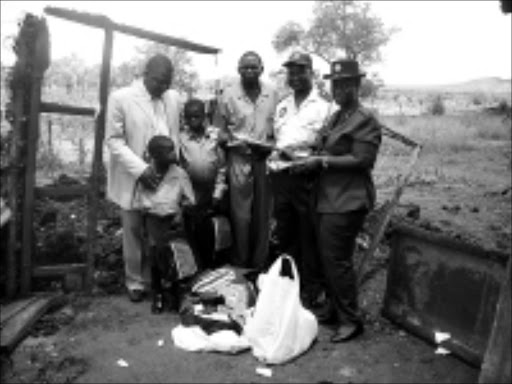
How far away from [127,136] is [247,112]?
1177 millimetres

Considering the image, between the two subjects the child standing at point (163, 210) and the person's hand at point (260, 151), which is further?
the person's hand at point (260, 151)

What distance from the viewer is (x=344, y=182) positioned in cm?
441

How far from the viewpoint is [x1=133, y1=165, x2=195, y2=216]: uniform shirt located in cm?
500

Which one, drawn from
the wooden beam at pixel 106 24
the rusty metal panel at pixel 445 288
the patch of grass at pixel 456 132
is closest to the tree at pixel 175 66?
the patch of grass at pixel 456 132

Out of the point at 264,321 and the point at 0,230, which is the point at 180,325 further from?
the point at 0,230

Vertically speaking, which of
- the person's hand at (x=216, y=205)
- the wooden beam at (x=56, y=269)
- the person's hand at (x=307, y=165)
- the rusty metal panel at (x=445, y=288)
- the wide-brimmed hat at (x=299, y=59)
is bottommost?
the wooden beam at (x=56, y=269)

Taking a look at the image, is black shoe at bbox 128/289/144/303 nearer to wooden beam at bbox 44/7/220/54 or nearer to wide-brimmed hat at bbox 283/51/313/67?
wooden beam at bbox 44/7/220/54

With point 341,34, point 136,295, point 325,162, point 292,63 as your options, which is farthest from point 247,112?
point 341,34

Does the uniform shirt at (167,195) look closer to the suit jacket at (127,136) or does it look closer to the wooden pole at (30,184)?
the suit jacket at (127,136)

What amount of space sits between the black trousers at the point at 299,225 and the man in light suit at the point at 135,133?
115 cm

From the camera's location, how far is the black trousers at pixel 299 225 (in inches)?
194

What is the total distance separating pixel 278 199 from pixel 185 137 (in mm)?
1116

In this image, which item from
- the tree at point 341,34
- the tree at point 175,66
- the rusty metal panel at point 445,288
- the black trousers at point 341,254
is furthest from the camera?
the tree at point 341,34

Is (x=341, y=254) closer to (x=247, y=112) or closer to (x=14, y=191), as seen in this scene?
(x=247, y=112)
